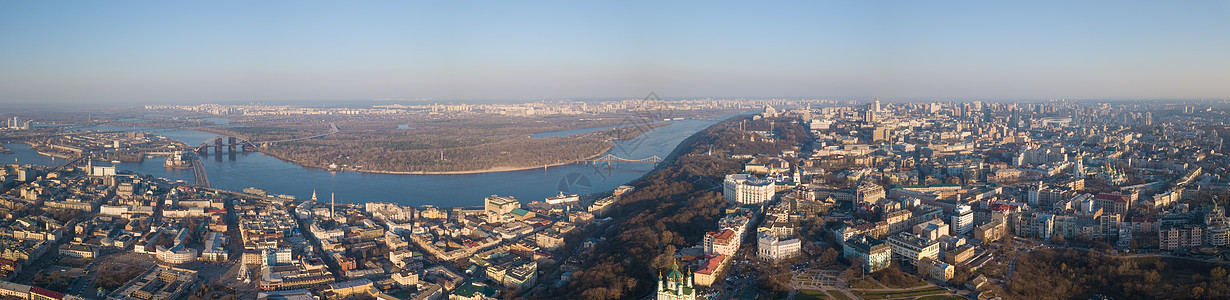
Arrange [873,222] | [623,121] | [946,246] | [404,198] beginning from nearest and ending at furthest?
[946,246] → [873,222] → [404,198] → [623,121]

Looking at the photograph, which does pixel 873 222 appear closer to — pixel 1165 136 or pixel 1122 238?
pixel 1122 238

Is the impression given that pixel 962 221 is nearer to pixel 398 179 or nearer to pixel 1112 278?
pixel 1112 278

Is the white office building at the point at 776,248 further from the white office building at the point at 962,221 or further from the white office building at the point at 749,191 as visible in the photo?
the white office building at the point at 749,191

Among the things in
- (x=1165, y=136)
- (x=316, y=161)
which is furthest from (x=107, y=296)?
(x=1165, y=136)

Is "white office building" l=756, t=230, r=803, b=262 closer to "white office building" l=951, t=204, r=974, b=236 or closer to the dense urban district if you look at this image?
the dense urban district

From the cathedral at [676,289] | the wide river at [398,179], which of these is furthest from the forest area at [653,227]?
the wide river at [398,179]

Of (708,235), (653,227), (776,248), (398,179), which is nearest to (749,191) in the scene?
(653,227)

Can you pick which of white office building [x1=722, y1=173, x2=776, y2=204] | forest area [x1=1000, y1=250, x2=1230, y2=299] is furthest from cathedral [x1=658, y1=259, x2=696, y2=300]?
white office building [x1=722, y1=173, x2=776, y2=204]
